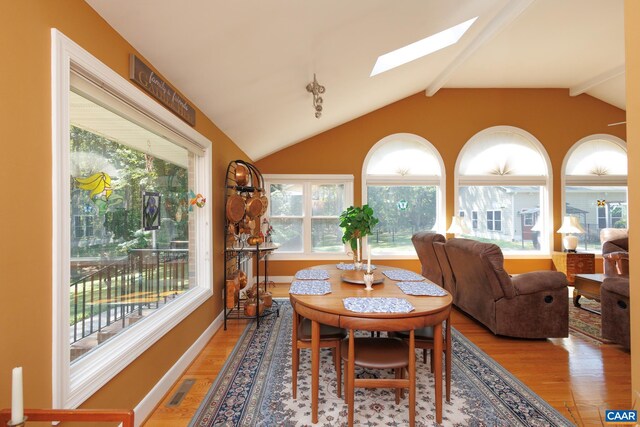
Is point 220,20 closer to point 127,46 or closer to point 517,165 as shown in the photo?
point 127,46

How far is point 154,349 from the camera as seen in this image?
6.47 ft

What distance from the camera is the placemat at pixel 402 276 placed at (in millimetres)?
2426

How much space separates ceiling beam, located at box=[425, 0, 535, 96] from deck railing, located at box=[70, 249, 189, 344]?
4.23 metres

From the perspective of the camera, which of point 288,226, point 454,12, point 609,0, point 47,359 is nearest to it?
point 47,359

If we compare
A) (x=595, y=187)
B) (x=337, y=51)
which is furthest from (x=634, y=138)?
(x=595, y=187)

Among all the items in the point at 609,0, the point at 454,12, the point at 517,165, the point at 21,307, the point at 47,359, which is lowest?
the point at 47,359

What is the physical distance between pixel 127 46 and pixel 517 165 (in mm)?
6418

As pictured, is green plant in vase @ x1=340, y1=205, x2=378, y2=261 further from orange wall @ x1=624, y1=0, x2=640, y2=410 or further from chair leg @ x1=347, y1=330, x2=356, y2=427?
orange wall @ x1=624, y1=0, x2=640, y2=410

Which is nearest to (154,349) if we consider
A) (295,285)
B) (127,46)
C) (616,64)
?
(295,285)

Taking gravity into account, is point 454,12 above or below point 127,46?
above

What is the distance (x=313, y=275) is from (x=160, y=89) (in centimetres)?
179

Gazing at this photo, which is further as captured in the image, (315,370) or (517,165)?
(517,165)

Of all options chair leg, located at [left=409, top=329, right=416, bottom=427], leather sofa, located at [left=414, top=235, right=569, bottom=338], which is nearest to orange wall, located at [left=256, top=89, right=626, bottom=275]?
leather sofa, located at [left=414, top=235, right=569, bottom=338]

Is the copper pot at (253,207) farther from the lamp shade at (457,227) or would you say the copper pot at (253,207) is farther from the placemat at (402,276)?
the lamp shade at (457,227)
